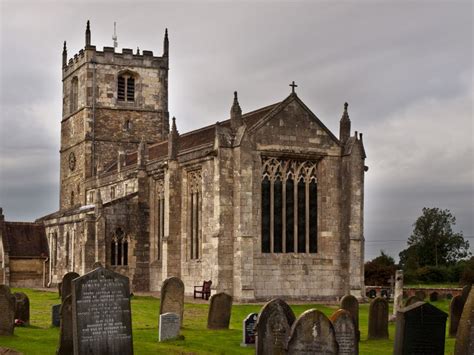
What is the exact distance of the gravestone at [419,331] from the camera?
1736 cm

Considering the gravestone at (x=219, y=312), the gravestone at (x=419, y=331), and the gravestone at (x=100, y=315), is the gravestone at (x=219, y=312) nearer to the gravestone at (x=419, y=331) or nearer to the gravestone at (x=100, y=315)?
the gravestone at (x=100, y=315)

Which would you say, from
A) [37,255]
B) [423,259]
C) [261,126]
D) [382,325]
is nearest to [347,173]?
[261,126]

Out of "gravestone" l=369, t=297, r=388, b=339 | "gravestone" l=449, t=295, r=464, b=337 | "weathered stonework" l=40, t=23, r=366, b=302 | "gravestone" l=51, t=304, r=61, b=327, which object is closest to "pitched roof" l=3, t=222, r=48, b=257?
"weathered stonework" l=40, t=23, r=366, b=302

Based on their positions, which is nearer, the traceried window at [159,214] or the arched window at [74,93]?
the traceried window at [159,214]

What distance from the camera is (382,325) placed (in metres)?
23.3

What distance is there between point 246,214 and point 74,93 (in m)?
29.6

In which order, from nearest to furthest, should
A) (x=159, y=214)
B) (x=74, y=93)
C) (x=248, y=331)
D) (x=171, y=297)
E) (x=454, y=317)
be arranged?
1. (x=248, y=331)
2. (x=454, y=317)
3. (x=171, y=297)
4. (x=159, y=214)
5. (x=74, y=93)

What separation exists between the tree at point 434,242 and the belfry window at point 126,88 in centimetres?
2984

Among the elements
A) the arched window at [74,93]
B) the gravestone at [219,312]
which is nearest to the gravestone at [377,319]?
the gravestone at [219,312]

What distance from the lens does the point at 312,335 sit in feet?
53.6

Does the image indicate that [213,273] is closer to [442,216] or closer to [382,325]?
[382,325]

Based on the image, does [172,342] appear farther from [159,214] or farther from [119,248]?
[119,248]

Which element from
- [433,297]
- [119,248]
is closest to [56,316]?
[119,248]

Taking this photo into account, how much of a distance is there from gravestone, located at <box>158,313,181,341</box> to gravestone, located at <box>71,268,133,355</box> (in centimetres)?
452
